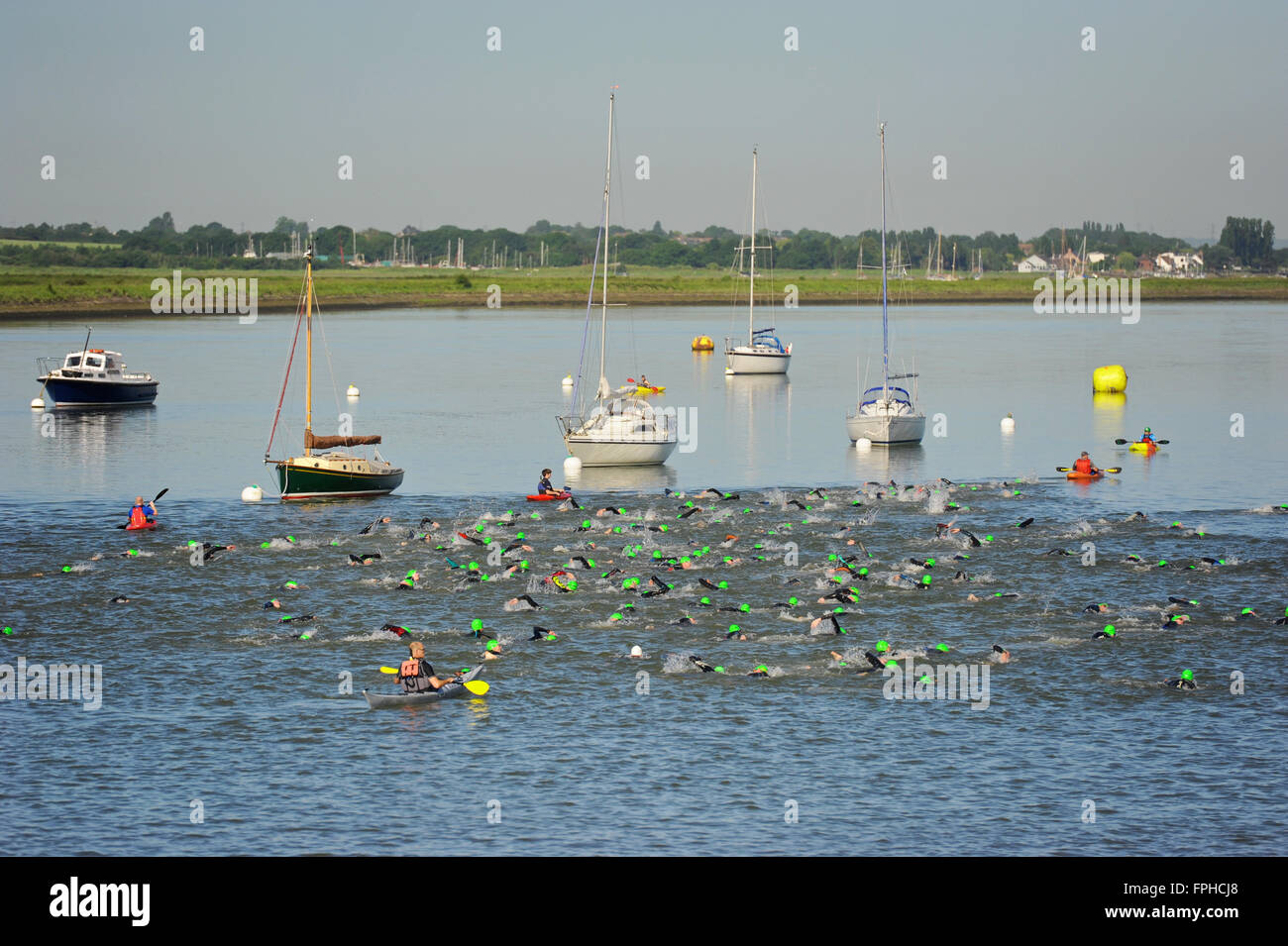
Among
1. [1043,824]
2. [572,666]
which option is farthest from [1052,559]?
[1043,824]

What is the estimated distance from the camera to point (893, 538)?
48.6 m

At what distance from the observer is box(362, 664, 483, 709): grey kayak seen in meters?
31.3

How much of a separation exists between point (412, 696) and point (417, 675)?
0.49 m

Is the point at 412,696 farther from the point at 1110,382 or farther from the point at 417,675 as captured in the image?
the point at 1110,382

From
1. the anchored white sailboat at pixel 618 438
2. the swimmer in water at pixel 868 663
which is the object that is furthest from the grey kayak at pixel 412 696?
the anchored white sailboat at pixel 618 438

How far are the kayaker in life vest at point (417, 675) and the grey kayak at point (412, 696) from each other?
0.38 ft

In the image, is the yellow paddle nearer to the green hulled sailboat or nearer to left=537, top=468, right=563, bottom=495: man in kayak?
left=537, top=468, right=563, bottom=495: man in kayak

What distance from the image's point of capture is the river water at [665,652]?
25.7 metres

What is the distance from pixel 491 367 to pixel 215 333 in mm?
56630

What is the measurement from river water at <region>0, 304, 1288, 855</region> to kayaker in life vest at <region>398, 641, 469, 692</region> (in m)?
0.65

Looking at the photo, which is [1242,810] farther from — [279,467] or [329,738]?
[279,467]

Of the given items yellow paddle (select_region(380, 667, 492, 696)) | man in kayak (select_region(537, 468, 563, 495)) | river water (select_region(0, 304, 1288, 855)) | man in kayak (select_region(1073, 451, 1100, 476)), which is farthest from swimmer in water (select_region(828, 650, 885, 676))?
man in kayak (select_region(1073, 451, 1100, 476))

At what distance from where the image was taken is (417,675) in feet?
104

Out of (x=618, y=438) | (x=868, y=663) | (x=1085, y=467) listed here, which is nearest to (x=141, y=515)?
(x=618, y=438)
